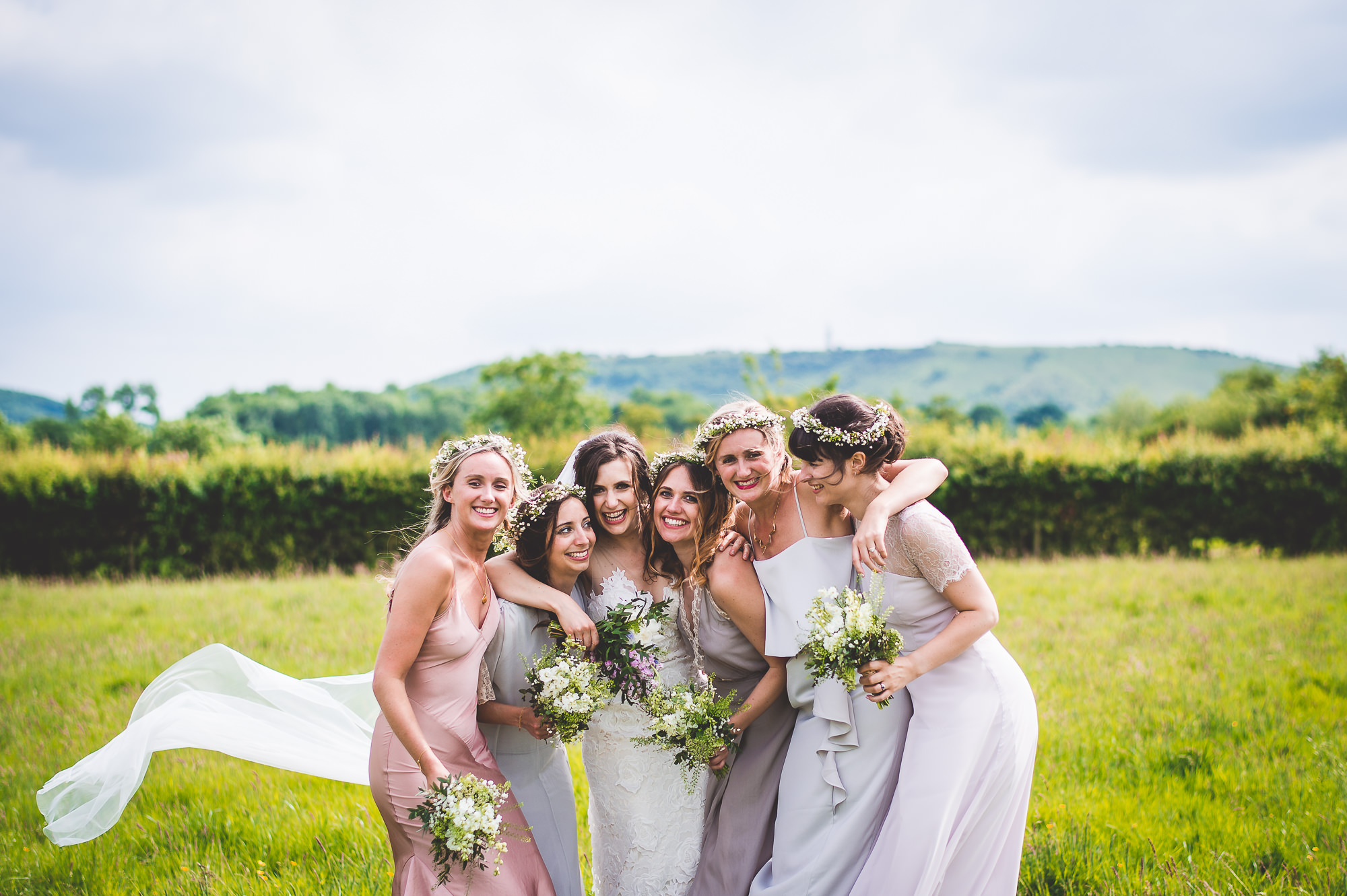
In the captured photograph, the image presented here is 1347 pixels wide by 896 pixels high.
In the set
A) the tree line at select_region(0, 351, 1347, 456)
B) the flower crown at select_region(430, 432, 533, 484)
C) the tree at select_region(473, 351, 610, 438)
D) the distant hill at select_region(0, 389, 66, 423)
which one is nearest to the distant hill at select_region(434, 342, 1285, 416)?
the tree line at select_region(0, 351, 1347, 456)

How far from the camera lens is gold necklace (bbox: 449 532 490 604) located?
4043mm

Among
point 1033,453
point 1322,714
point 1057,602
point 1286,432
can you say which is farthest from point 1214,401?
point 1322,714

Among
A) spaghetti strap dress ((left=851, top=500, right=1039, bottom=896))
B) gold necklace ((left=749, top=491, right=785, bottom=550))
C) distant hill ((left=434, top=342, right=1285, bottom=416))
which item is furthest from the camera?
distant hill ((left=434, top=342, right=1285, bottom=416))

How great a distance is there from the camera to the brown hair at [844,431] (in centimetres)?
402

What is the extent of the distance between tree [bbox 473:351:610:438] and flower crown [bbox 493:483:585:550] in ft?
185

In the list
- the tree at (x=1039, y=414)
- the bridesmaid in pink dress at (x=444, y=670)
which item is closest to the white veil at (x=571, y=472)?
the bridesmaid in pink dress at (x=444, y=670)

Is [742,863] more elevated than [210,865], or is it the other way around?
[742,863]

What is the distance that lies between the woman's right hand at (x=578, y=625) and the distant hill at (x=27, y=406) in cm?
9309

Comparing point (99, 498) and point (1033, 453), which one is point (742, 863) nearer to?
point (1033, 453)

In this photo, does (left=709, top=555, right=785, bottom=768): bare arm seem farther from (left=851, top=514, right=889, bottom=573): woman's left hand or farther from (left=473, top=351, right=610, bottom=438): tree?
(left=473, top=351, right=610, bottom=438): tree

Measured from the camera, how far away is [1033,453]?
16750 millimetres

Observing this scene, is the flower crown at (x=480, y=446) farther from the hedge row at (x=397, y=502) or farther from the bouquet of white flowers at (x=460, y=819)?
the hedge row at (x=397, y=502)

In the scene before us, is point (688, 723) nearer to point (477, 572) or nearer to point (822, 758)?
point (822, 758)

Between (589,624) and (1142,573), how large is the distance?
1286cm
